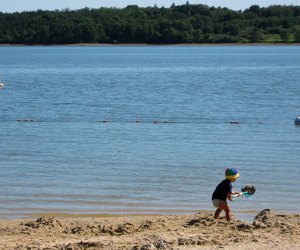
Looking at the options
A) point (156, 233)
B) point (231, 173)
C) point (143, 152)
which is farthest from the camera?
point (143, 152)

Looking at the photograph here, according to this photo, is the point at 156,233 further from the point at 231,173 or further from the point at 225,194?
the point at 231,173

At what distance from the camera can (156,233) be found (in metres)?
13.4

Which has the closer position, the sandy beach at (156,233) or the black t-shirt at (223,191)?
the sandy beach at (156,233)

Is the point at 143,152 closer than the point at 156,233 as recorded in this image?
No

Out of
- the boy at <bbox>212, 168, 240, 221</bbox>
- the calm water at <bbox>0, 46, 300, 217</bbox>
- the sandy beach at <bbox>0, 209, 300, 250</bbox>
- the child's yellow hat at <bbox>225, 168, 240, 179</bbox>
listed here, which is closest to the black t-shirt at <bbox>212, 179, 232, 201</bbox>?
the boy at <bbox>212, 168, 240, 221</bbox>

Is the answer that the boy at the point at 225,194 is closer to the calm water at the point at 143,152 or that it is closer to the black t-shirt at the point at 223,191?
the black t-shirt at the point at 223,191

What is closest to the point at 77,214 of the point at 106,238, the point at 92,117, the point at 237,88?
the point at 106,238

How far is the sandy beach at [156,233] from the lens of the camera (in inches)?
494

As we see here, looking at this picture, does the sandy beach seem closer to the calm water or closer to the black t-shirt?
the black t-shirt

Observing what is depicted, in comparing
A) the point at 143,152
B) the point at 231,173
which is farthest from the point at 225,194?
the point at 143,152

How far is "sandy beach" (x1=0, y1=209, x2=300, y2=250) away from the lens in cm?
1254

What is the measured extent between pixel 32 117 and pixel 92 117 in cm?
292

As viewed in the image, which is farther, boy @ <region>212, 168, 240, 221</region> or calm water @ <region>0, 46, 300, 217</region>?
calm water @ <region>0, 46, 300, 217</region>

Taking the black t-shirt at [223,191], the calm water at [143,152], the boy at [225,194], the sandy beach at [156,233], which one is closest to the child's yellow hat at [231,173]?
the boy at [225,194]
